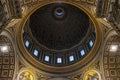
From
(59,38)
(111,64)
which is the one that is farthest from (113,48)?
(59,38)

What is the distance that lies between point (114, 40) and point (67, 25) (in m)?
10.7

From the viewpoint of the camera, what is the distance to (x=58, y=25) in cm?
3319

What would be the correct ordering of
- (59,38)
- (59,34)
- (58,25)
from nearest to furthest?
(59,38) < (59,34) < (58,25)

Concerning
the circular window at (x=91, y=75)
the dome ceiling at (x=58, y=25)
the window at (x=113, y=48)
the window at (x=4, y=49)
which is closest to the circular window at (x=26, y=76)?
the window at (x=4, y=49)

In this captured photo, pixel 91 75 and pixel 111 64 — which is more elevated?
pixel 111 64

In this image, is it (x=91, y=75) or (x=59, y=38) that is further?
(x=59, y=38)

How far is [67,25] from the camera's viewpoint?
3297 cm

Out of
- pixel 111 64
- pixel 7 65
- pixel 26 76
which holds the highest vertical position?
pixel 7 65

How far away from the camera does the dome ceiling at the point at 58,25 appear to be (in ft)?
99.7

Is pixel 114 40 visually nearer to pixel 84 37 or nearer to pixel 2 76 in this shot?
pixel 84 37

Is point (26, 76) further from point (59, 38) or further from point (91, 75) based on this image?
point (59, 38)

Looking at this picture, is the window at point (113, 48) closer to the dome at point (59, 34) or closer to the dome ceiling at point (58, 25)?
the dome at point (59, 34)

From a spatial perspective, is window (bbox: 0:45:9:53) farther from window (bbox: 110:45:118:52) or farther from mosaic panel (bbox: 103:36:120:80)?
window (bbox: 110:45:118:52)

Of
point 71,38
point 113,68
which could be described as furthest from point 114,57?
point 71,38
